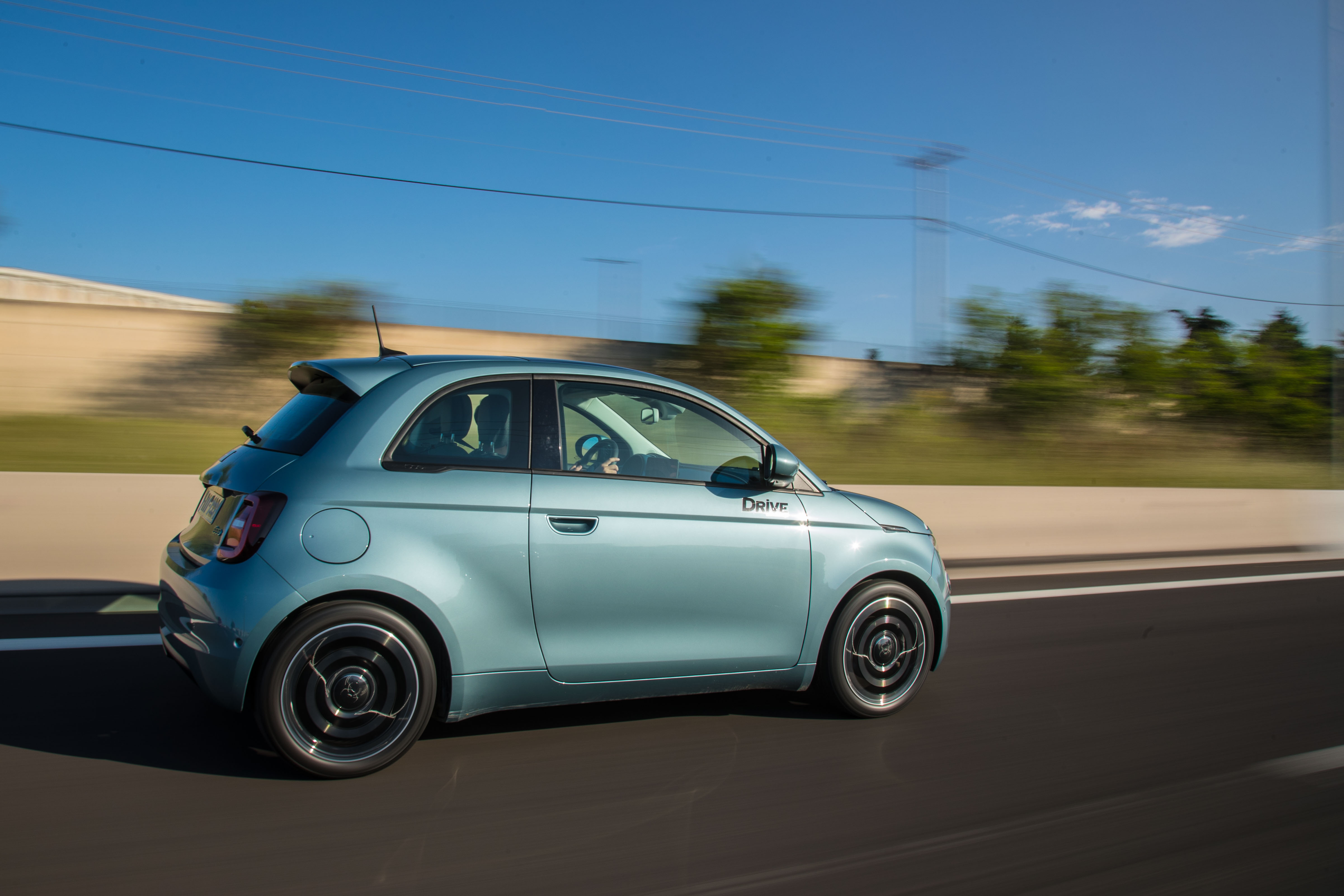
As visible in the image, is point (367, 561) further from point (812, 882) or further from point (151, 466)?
point (151, 466)

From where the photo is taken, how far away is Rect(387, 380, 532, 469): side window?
13.1 ft

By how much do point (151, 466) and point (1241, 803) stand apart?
42.8 feet

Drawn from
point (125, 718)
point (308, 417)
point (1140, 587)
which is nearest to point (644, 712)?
point (308, 417)

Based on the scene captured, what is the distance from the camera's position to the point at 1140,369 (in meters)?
20.3

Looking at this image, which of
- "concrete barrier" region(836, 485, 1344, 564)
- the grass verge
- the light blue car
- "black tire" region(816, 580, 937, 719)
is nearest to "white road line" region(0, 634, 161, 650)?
the light blue car

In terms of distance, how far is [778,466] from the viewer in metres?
4.45

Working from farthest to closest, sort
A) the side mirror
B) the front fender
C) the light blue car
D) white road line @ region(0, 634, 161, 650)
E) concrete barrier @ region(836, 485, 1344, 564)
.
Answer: concrete barrier @ region(836, 485, 1344, 564)
white road line @ region(0, 634, 161, 650)
the front fender
the side mirror
the light blue car

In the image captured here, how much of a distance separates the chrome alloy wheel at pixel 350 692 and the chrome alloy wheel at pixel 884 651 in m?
2.09

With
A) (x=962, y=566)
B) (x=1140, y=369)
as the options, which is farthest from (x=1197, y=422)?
(x=962, y=566)

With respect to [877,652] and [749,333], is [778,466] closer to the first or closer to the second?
[877,652]

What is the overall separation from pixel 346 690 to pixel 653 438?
1.74 meters

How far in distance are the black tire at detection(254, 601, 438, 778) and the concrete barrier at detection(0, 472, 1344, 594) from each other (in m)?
4.21

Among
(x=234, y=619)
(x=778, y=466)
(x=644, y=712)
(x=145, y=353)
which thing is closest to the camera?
(x=234, y=619)

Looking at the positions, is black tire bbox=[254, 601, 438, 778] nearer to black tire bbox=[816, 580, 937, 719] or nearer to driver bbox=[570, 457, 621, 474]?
driver bbox=[570, 457, 621, 474]
